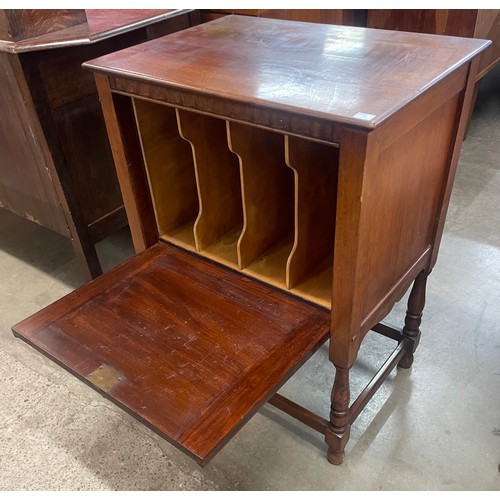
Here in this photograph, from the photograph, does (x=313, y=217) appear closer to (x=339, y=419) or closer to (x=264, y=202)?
(x=264, y=202)

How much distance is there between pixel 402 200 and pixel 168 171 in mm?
539

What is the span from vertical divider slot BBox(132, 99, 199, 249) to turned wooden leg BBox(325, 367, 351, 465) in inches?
18.0

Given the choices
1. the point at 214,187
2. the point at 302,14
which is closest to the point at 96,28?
the point at 214,187

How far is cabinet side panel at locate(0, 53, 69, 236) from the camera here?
1.42 m

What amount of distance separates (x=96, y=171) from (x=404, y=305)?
1.13 metres

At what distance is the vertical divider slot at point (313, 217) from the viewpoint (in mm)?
960

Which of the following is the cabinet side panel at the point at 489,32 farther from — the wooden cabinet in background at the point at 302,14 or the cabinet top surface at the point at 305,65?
the cabinet top surface at the point at 305,65

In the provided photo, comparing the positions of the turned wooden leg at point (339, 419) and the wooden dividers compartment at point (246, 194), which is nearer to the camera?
the wooden dividers compartment at point (246, 194)

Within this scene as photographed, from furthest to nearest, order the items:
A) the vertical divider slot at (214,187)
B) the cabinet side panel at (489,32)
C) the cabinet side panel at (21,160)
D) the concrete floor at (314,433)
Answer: the cabinet side panel at (489,32)
the cabinet side panel at (21,160)
the concrete floor at (314,433)
the vertical divider slot at (214,187)

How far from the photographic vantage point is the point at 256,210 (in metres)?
1.10

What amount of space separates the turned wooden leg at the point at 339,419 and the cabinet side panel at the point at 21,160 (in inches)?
41.1

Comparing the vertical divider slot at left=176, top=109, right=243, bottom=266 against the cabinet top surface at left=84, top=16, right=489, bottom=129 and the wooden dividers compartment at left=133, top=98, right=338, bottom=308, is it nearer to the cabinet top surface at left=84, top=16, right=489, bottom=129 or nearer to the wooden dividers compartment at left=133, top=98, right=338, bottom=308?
the wooden dividers compartment at left=133, top=98, right=338, bottom=308

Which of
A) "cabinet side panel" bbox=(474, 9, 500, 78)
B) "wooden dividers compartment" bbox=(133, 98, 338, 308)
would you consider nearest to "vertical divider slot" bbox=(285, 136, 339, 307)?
"wooden dividers compartment" bbox=(133, 98, 338, 308)

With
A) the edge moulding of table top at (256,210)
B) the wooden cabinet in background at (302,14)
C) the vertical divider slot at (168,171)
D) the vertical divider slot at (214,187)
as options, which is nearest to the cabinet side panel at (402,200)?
the edge moulding of table top at (256,210)
